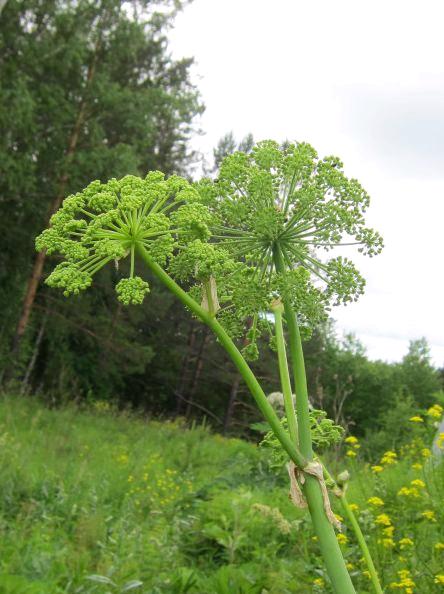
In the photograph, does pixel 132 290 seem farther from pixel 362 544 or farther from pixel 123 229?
pixel 362 544

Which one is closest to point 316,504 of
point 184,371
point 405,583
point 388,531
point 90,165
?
point 405,583

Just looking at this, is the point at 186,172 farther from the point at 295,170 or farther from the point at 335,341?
the point at 295,170

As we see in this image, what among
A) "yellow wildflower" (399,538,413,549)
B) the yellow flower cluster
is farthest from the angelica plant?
"yellow wildflower" (399,538,413,549)

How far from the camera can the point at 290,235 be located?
1.22m

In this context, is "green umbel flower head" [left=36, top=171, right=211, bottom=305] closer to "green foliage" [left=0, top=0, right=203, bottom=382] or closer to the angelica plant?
the angelica plant

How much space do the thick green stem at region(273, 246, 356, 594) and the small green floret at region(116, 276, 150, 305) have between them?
25 centimetres

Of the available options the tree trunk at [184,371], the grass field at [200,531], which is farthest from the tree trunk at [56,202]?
the tree trunk at [184,371]

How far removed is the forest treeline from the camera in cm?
1688

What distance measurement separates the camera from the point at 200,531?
5.16 m

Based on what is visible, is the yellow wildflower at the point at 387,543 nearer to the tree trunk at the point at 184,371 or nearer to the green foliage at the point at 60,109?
the green foliage at the point at 60,109

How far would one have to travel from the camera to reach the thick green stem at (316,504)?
95 centimetres

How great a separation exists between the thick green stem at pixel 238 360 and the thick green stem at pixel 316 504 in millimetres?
27

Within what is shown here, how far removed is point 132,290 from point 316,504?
43 cm

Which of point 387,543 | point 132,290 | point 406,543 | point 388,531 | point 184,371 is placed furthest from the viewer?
point 184,371
